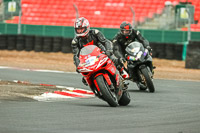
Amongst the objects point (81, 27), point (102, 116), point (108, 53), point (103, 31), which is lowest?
point (103, 31)

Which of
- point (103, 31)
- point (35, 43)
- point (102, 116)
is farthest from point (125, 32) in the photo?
point (103, 31)

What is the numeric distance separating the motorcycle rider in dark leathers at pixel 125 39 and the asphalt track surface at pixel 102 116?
1.60 meters

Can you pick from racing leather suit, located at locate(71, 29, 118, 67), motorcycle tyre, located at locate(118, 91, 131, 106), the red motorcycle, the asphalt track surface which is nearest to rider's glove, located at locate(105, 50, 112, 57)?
the red motorcycle

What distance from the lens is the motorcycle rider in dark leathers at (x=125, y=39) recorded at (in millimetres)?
12117

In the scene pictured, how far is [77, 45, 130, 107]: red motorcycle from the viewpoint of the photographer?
8398mm

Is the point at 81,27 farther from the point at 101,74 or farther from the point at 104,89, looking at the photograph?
the point at 104,89

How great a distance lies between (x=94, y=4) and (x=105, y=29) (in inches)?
142

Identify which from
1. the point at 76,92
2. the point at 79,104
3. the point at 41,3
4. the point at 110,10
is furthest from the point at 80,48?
the point at 41,3

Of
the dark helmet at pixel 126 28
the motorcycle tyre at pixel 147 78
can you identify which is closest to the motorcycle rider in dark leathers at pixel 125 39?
the dark helmet at pixel 126 28

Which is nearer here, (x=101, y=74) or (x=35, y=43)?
(x=101, y=74)

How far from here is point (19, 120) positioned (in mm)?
6695

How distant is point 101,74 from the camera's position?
846 centimetres

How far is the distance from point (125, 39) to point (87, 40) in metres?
3.15

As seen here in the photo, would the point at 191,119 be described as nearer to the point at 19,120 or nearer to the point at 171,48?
the point at 19,120
